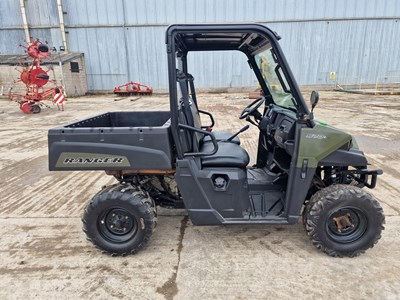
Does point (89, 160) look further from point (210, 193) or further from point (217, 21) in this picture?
point (217, 21)

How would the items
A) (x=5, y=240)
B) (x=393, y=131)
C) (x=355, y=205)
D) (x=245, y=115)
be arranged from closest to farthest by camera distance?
(x=355, y=205)
(x=5, y=240)
(x=245, y=115)
(x=393, y=131)

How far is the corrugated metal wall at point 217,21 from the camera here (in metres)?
19.3

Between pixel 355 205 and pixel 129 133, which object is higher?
pixel 129 133

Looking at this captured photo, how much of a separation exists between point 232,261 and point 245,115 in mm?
1553

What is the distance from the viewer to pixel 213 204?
8.59ft

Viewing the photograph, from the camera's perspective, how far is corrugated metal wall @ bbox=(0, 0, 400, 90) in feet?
63.5

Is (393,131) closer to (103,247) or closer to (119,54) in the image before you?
(103,247)

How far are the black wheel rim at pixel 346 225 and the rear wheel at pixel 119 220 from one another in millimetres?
1558

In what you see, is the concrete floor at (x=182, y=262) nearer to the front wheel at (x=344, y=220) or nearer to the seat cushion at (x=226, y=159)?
the front wheel at (x=344, y=220)

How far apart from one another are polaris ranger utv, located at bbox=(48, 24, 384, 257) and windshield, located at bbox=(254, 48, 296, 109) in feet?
0.07

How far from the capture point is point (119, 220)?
267 centimetres

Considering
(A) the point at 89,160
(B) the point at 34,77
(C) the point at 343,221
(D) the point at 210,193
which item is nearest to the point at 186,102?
(D) the point at 210,193

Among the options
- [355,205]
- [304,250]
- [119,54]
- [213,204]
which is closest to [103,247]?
[213,204]

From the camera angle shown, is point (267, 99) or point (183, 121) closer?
point (183, 121)
